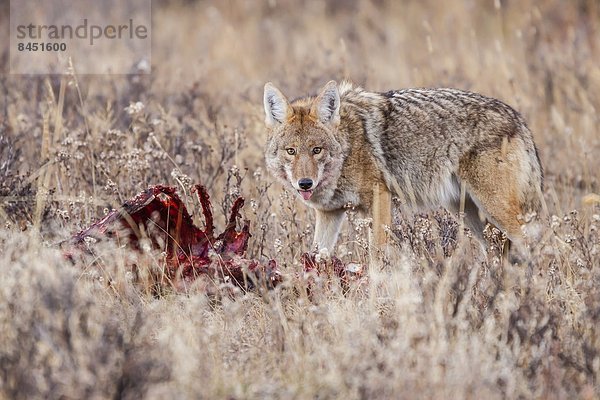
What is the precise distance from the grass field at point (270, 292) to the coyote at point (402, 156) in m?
0.21

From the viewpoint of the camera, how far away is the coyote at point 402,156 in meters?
6.17

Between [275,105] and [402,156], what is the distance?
947mm

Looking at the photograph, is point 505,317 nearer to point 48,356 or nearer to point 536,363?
point 536,363

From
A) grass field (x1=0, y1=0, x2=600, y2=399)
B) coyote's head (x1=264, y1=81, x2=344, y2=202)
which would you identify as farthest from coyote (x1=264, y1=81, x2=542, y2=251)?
grass field (x1=0, y1=0, x2=600, y2=399)

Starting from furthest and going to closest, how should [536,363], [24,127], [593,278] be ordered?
[24,127], [593,278], [536,363]

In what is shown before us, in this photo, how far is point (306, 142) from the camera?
618cm

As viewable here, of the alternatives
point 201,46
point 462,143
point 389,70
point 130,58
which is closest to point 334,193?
point 462,143

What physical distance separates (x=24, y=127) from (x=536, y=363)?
5.69m

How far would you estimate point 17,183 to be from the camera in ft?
21.2

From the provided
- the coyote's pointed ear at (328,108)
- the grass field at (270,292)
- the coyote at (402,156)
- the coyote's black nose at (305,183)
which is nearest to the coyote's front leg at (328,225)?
the coyote at (402,156)

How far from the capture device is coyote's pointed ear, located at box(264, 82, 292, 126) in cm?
630

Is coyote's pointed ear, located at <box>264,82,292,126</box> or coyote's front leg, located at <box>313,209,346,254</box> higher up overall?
coyote's pointed ear, located at <box>264,82,292,126</box>

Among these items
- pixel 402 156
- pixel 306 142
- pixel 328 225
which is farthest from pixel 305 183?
pixel 402 156

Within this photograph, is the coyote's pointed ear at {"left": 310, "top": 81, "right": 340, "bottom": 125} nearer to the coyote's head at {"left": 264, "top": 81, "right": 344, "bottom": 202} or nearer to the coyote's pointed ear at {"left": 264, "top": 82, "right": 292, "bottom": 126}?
the coyote's head at {"left": 264, "top": 81, "right": 344, "bottom": 202}
